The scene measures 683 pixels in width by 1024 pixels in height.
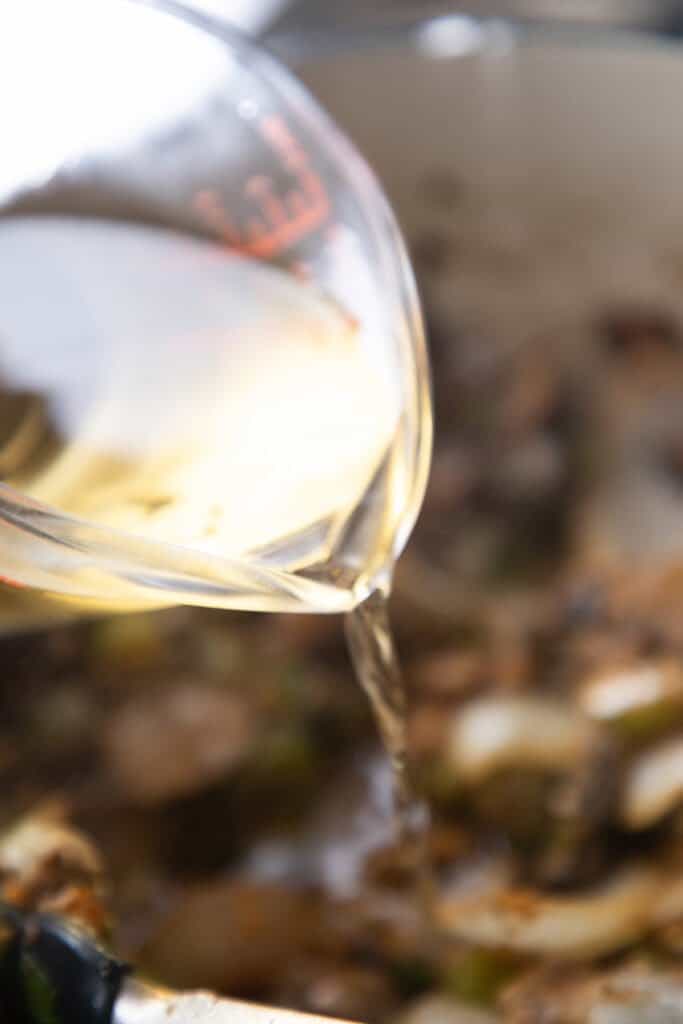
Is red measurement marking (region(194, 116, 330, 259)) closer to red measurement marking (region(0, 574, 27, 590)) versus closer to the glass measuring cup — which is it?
the glass measuring cup

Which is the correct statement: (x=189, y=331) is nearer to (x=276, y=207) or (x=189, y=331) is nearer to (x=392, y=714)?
(x=276, y=207)

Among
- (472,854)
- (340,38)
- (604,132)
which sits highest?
(340,38)

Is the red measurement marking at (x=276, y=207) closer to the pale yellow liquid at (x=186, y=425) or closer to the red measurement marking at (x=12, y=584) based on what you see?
the pale yellow liquid at (x=186, y=425)

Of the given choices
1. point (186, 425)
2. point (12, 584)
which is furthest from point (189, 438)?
point (12, 584)

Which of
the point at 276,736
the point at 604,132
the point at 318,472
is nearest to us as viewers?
the point at 318,472

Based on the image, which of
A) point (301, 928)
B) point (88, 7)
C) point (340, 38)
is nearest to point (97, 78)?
point (88, 7)

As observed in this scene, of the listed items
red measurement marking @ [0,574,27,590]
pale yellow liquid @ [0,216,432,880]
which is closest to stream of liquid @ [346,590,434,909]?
pale yellow liquid @ [0,216,432,880]

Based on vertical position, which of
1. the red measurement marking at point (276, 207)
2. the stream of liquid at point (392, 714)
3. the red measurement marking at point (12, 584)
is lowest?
the stream of liquid at point (392, 714)

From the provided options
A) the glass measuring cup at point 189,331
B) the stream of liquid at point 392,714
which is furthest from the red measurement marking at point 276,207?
the stream of liquid at point 392,714

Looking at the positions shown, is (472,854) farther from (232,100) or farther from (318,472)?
(232,100)
